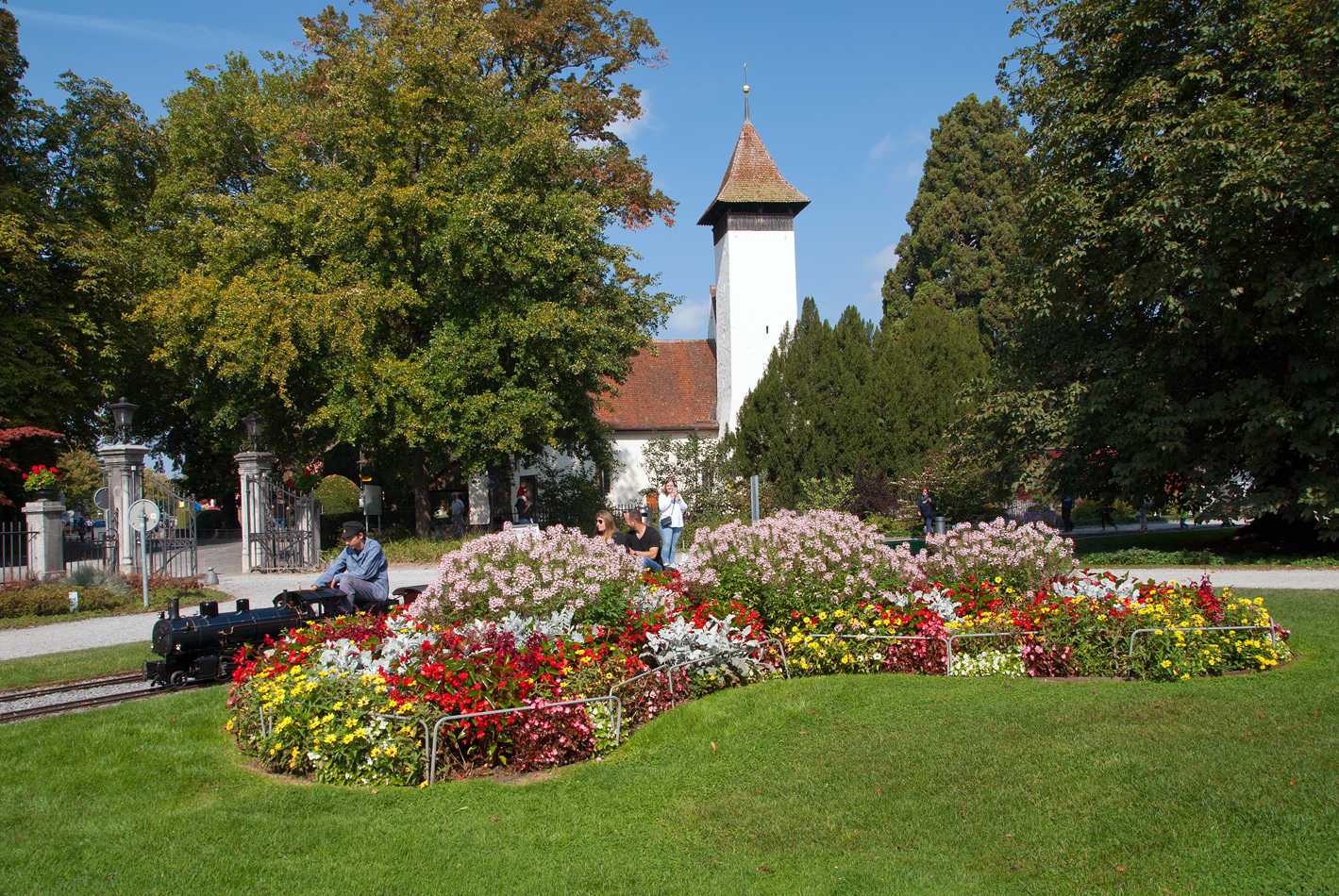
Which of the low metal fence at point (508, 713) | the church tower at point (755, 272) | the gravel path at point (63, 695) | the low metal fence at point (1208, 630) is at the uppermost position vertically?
the church tower at point (755, 272)

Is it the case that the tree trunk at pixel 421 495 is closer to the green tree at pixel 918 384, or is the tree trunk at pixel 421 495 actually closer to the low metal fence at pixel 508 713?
the green tree at pixel 918 384

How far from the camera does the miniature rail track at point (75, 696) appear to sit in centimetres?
813

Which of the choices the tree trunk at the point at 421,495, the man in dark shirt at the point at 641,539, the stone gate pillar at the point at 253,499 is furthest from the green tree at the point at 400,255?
the man in dark shirt at the point at 641,539

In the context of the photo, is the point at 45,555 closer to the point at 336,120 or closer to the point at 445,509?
the point at 336,120

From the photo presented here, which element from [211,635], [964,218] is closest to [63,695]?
[211,635]

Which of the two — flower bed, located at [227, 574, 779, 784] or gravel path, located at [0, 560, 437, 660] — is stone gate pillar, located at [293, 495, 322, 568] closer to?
gravel path, located at [0, 560, 437, 660]

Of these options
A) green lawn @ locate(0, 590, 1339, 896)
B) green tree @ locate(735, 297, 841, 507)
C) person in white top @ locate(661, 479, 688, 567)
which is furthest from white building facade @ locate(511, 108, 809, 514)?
green lawn @ locate(0, 590, 1339, 896)

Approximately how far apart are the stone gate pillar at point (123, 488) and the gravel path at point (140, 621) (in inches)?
86.2

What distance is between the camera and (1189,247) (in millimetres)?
16047

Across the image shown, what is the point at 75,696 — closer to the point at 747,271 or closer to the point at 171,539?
the point at 171,539

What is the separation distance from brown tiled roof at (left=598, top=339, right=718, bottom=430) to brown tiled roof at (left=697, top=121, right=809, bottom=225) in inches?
268

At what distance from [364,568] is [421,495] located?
57.6 feet

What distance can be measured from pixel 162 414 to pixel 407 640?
108 feet

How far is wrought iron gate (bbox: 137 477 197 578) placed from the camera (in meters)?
18.8
